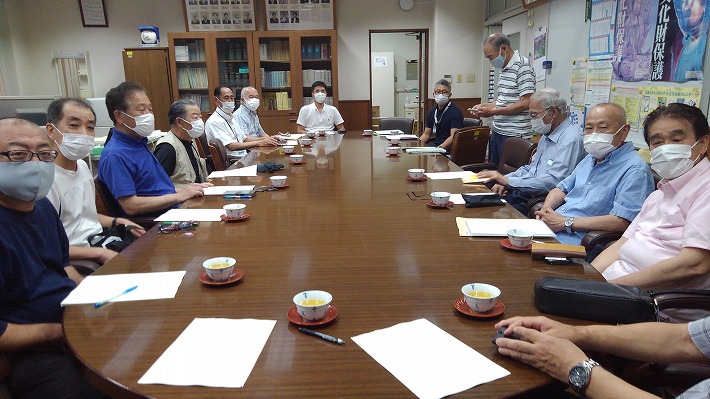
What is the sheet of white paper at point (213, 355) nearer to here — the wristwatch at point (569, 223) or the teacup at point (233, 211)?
the teacup at point (233, 211)

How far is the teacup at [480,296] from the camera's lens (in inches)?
43.7

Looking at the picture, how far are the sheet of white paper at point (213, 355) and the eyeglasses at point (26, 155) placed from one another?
2.60ft

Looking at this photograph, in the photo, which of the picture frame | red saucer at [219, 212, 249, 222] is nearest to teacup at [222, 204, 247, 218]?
red saucer at [219, 212, 249, 222]

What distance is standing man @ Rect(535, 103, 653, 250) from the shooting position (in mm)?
2115

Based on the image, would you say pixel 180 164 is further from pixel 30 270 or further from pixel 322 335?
pixel 322 335

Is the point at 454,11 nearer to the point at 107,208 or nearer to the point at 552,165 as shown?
the point at 552,165

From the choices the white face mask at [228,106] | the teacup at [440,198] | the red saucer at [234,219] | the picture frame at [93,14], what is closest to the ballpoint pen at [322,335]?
Result: the red saucer at [234,219]

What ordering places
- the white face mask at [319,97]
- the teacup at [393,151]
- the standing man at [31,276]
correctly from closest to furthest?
the standing man at [31,276] → the teacup at [393,151] → the white face mask at [319,97]

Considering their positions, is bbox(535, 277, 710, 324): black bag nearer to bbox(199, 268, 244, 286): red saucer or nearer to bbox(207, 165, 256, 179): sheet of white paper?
A: bbox(199, 268, 244, 286): red saucer

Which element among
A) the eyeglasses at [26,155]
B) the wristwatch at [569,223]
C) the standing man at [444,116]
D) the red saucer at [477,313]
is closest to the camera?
the red saucer at [477,313]

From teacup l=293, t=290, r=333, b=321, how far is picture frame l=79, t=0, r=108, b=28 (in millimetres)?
7169

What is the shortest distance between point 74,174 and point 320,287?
1.49m

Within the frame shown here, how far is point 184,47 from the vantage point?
6.57m

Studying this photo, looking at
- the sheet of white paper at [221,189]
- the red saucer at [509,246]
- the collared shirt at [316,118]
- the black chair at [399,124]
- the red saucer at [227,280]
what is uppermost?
the collared shirt at [316,118]
